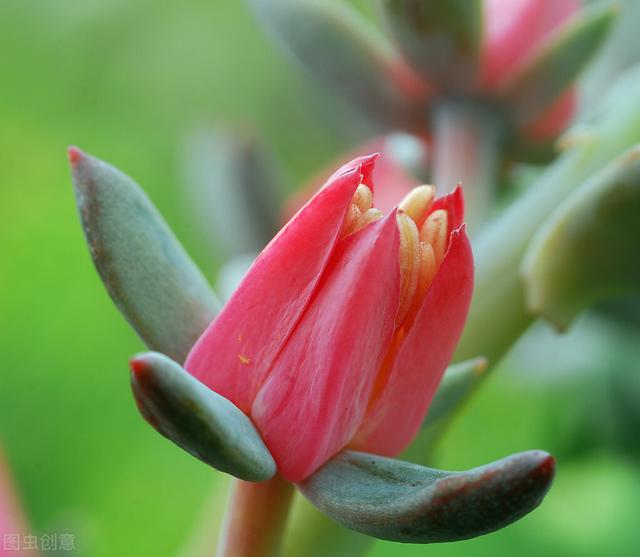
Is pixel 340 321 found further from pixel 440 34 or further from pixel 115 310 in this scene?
pixel 115 310

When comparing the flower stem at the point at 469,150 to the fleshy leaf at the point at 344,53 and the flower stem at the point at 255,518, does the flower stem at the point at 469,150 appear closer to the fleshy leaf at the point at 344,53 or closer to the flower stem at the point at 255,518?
the fleshy leaf at the point at 344,53

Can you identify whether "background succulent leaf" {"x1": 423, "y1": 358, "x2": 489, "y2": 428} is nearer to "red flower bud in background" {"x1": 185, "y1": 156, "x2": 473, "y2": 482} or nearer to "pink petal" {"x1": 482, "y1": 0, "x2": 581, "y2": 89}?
"red flower bud in background" {"x1": 185, "y1": 156, "x2": 473, "y2": 482}

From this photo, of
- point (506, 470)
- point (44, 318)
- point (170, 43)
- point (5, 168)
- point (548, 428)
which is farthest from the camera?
point (170, 43)

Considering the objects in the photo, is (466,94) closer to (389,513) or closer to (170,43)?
(389,513)

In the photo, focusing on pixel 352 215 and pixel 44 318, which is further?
pixel 44 318

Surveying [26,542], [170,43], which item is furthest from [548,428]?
[170,43]

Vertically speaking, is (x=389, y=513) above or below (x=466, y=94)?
below
